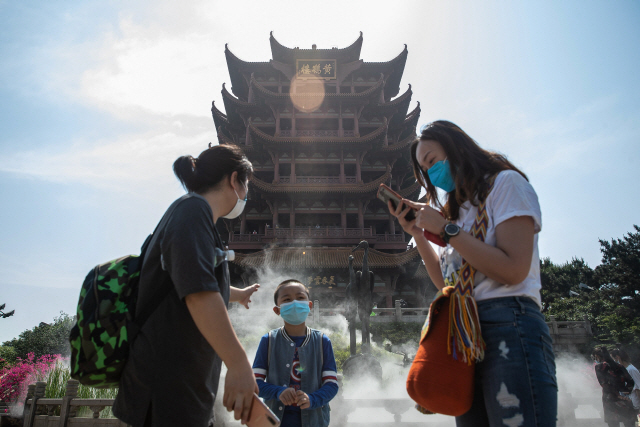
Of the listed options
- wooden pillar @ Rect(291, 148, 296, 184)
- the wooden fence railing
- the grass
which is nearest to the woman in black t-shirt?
the wooden fence railing

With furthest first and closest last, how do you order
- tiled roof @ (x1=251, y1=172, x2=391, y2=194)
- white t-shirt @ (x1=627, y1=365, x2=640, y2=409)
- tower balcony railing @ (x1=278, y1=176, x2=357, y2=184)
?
1. tower balcony railing @ (x1=278, y1=176, x2=357, y2=184)
2. tiled roof @ (x1=251, y1=172, x2=391, y2=194)
3. white t-shirt @ (x1=627, y1=365, x2=640, y2=409)

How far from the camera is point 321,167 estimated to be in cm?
2075

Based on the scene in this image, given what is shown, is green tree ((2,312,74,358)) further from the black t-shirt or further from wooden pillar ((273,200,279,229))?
the black t-shirt

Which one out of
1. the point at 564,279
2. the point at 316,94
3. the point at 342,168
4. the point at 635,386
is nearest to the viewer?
the point at 635,386

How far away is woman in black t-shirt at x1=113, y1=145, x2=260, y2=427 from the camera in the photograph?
40.3 inches

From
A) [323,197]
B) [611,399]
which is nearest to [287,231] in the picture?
[323,197]

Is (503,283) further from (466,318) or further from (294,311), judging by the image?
(294,311)

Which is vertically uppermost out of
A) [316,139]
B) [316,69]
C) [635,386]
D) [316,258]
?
[316,69]

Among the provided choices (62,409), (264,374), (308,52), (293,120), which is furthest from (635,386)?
(308,52)

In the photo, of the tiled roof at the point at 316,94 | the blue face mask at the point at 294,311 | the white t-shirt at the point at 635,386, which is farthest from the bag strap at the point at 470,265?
the tiled roof at the point at 316,94

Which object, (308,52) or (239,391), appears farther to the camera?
(308,52)

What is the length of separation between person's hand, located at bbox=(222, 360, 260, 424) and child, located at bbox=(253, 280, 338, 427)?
35.5 inches

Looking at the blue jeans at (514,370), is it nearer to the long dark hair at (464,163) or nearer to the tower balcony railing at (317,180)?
the long dark hair at (464,163)

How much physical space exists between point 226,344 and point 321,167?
20.0 m
